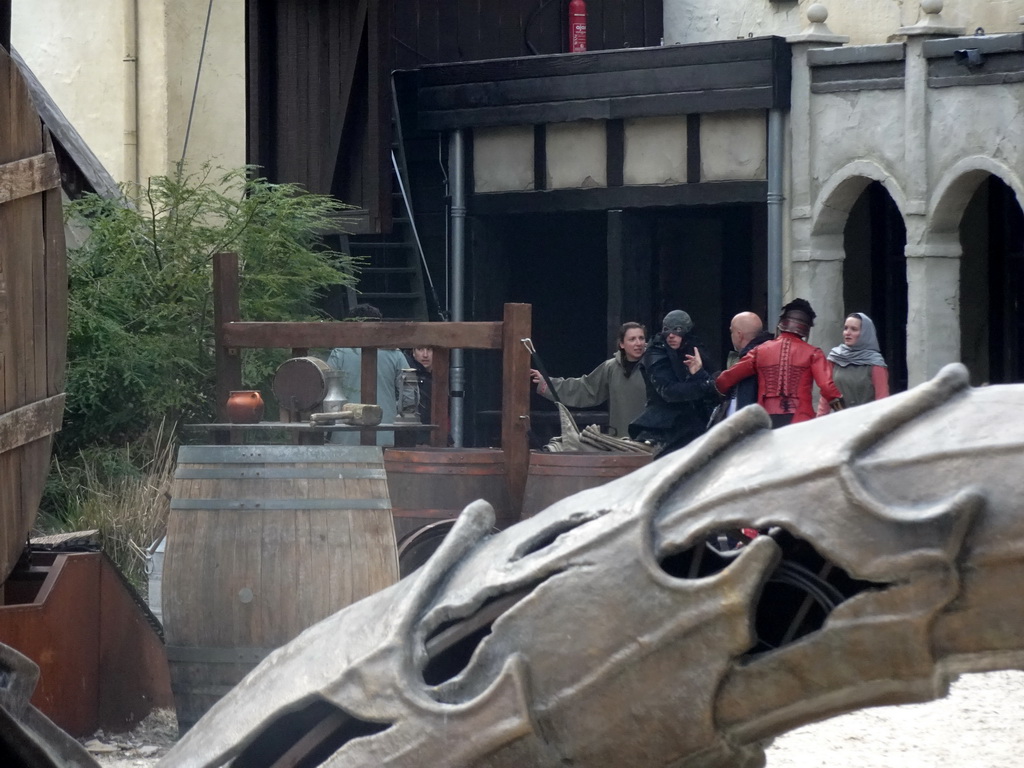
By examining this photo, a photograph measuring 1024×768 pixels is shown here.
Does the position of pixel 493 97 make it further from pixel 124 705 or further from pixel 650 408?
pixel 124 705

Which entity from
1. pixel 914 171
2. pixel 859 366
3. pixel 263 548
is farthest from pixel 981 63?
pixel 263 548

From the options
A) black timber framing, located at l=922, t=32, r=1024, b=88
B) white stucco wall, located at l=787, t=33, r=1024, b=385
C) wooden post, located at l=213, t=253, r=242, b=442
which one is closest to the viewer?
wooden post, located at l=213, t=253, r=242, b=442

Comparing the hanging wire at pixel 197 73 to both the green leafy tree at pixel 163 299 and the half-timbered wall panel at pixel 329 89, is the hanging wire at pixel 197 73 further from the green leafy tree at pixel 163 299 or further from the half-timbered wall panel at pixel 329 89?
the green leafy tree at pixel 163 299

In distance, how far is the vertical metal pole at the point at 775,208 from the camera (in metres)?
12.2

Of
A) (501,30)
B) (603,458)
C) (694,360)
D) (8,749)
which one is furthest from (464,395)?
(8,749)

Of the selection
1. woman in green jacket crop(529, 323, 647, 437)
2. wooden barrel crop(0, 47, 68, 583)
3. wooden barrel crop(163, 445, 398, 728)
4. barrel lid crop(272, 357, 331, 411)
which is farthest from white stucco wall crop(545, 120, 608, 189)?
wooden barrel crop(0, 47, 68, 583)

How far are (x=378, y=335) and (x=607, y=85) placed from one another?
6.78 meters

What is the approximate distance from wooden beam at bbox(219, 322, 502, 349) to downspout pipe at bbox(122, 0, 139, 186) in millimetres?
8205

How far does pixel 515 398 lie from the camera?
6605 millimetres

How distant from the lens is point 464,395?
1339 centimetres

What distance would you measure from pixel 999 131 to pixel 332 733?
10.3 metres

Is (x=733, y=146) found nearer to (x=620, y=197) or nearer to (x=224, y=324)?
(x=620, y=197)

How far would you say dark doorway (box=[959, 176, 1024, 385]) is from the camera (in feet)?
43.3

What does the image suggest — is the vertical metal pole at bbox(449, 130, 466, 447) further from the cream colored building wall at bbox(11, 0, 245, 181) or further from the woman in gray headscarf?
the woman in gray headscarf
